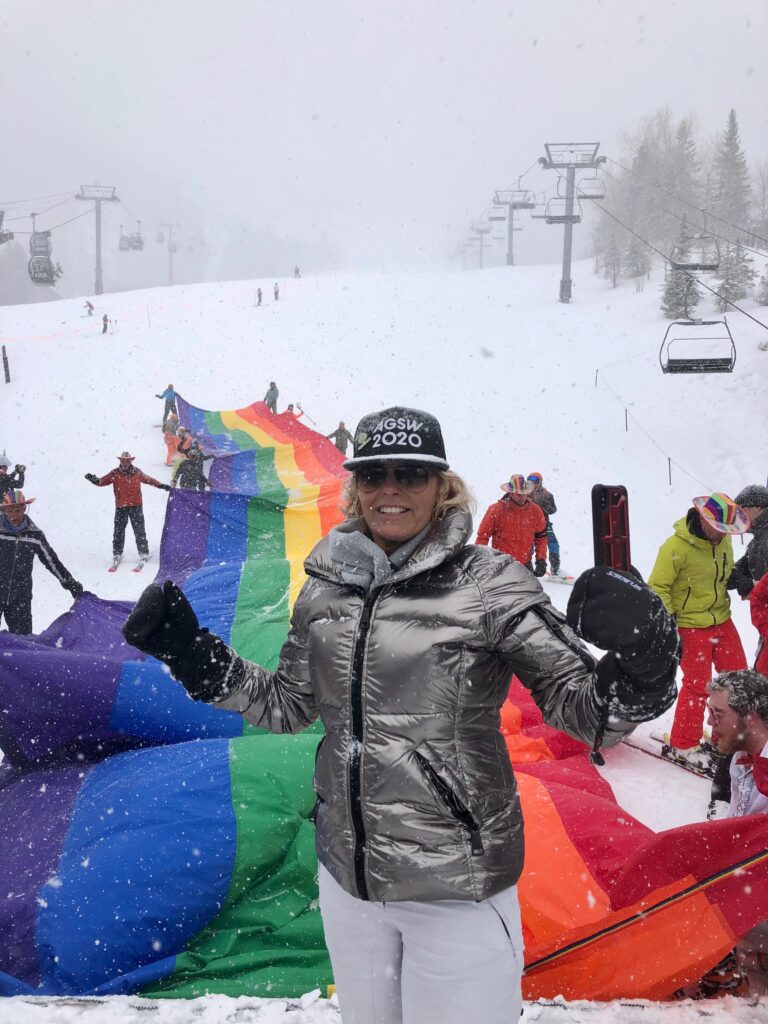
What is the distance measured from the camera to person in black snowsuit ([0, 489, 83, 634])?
656 cm

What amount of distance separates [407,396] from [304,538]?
14074 millimetres

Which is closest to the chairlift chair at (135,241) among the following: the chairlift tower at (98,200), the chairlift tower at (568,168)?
the chairlift tower at (98,200)

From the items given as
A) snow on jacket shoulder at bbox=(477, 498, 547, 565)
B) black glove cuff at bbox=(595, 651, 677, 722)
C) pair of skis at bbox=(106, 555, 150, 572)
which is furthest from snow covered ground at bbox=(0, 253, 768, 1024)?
black glove cuff at bbox=(595, 651, 677, 722)

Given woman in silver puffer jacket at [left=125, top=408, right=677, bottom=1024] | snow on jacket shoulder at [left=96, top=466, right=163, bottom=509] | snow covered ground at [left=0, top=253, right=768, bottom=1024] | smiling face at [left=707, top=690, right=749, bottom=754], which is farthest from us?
snow on jacket shoulder at [left=96, top=466, right=163, bottom=509]

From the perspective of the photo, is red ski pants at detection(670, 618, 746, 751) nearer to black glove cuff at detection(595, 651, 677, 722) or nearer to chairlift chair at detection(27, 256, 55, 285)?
black glove cuff at detection(595, 651, 677, 722)

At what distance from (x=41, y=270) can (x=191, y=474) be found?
29.1m

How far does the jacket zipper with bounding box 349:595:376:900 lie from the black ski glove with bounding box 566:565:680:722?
1.64ft


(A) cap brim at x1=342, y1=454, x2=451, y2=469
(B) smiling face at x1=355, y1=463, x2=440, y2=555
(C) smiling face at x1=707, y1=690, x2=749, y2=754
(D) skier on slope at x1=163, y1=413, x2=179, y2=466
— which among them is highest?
(A) cap brim at x1=342, y1=454, x2=451, y2=469

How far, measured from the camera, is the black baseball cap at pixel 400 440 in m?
1.69

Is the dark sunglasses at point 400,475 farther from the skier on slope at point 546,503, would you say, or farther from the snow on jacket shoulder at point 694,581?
the skier on slope at point 546,503

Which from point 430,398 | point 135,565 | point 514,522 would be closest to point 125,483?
point 135,565

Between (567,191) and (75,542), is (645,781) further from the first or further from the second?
(567,191)

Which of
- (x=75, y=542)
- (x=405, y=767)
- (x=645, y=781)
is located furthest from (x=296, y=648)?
(x=75, y=542)

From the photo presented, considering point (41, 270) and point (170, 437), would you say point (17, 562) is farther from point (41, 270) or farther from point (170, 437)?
point (41, 270)
